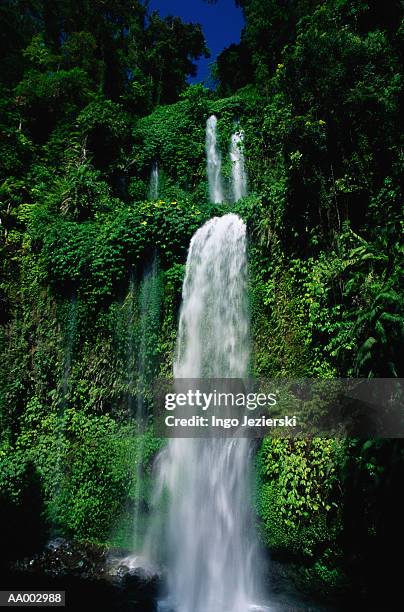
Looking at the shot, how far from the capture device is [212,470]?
22.3 ft

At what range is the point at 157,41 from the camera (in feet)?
63.3

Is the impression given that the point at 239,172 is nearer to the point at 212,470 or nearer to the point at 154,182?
A: the point at 154,182

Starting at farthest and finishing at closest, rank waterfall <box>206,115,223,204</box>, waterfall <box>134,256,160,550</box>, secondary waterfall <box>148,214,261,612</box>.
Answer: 1. waterfall <box>206,115,223,204</box>
2. waterfall <box>134,256,160,550</box>
3. secondary waterfall <box>148,214,261,612</box>

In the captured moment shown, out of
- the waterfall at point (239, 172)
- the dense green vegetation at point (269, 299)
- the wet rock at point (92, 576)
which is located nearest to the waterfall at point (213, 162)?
the waterfall at point (239, 172)

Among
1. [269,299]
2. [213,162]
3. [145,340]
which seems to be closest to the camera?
[269,299]

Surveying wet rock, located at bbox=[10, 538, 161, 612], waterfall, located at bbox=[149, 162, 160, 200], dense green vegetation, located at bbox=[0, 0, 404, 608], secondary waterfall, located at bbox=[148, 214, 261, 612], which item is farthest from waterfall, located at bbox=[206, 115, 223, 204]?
wet rock, located at bbox=[10, 538, 161, 612]

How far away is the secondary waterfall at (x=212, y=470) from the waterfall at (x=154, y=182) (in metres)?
5.90

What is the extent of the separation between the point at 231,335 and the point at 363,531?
12.0 ft

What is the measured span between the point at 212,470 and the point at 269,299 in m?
A: 3.02

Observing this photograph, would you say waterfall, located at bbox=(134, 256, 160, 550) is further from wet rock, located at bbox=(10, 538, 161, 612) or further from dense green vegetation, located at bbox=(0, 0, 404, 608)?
wet rock, located at bbox=(10, 538, 161, 612)

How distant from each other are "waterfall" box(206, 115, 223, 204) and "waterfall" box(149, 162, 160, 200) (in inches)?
68.7

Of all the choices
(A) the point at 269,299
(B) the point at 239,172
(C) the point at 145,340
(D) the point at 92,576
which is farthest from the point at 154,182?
(D) the point at 92,576

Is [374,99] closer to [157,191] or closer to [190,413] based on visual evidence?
[190,413]

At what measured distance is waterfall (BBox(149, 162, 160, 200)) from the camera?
13922mm
